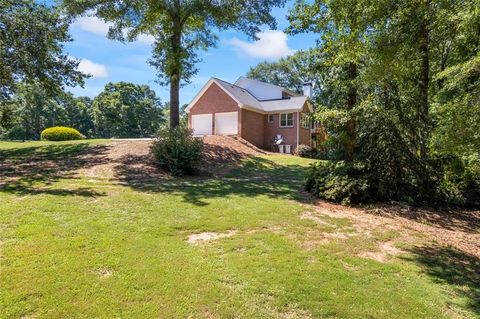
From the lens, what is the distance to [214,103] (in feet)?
84.1

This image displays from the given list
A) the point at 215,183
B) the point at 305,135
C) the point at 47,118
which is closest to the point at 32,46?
the point at 215,183

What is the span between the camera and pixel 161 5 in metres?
14.8

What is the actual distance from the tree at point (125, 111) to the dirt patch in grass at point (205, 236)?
43.1 meters

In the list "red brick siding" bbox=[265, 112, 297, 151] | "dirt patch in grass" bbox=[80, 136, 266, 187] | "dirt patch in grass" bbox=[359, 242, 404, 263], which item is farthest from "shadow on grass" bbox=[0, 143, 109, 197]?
"red brick siding" bbox=[265, 112, 297, 151]

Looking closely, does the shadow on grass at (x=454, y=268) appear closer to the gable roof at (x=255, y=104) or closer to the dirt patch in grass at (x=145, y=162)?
the dirt patch in grass at (x=145, y=162)

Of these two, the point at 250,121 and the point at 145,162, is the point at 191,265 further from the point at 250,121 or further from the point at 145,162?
the point at 250,121

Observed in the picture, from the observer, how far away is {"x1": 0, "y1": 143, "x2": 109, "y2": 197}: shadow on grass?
8531 millimetres

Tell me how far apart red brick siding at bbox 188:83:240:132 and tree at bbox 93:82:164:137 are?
22.7 m

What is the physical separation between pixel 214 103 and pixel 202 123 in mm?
1940

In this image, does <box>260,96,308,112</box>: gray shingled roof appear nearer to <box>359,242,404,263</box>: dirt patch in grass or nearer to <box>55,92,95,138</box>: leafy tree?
<box>359,242,404,263</box>: dirt patch in grass

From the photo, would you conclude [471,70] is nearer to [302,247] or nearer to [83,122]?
[302,247]

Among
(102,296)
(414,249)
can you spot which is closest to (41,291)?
(102,296)

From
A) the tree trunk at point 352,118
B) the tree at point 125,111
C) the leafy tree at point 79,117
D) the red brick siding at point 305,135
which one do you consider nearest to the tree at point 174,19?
the tree trunk at point 352,118

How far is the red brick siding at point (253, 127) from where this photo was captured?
24.7m
